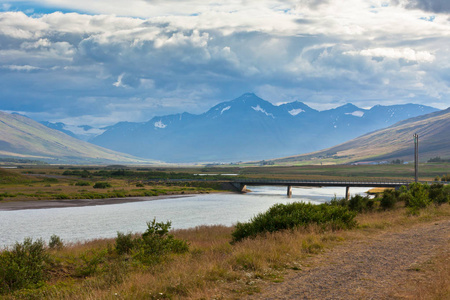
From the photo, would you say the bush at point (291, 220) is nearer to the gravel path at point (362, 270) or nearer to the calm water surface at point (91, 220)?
the gravel path at point (362, 270)

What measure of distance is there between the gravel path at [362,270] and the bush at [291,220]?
4.09m

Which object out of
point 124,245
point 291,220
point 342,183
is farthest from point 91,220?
point 342,183

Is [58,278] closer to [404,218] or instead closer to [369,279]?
[369,279]

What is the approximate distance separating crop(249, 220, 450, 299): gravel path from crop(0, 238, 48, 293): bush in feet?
31.4

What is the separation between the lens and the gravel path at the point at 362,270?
39.0ft

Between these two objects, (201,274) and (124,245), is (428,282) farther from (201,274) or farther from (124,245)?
(124,245)

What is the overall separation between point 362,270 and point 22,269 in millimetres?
12521

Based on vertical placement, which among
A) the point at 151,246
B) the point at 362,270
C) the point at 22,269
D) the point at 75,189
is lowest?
the point at 75,189

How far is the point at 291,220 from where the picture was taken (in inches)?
986

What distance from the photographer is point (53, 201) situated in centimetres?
8438

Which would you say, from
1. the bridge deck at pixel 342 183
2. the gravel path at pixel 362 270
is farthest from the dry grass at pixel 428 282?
the bridge deck at pixel 342 183

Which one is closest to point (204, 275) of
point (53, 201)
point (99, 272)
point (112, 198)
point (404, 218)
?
point (99, 272)

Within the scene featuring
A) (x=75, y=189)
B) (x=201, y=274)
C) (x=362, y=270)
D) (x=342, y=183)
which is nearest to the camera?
(x=201, y=274)

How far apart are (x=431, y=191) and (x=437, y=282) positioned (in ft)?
132
